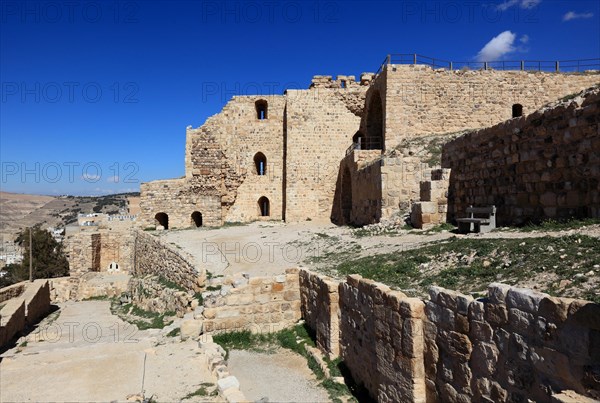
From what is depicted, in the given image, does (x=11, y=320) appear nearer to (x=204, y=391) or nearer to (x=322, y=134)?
(x=204, y=391)

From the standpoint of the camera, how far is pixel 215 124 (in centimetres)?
2458

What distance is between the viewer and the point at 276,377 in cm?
622

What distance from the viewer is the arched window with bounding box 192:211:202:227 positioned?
78.5 feet

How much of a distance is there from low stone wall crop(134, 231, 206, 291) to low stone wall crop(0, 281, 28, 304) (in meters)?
4.45

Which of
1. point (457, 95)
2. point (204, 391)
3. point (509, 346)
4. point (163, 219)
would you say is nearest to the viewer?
point (509, 346)

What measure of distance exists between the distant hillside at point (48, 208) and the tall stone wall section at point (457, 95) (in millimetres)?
71205

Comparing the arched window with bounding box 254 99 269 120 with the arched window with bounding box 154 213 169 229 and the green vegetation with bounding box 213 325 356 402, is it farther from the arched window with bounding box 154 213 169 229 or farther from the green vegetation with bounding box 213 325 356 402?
the green vegetation with bounding box 213 325 356 402

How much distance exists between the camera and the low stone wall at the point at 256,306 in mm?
7707

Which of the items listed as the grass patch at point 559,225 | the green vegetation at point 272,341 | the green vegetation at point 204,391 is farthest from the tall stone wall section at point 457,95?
the green vegetation at point 204,391

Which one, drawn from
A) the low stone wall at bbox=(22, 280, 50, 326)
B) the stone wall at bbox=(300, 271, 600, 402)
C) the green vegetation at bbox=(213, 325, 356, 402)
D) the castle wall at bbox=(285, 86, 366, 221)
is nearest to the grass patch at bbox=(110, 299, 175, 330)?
the green vegetation at bbox=(213, 325, 356, 402)

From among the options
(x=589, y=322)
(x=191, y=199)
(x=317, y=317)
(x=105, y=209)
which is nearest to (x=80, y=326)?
(x=317, y=317)

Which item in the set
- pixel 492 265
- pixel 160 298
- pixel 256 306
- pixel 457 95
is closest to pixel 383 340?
pixel 492 265

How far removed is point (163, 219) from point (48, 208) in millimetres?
Result: 95185

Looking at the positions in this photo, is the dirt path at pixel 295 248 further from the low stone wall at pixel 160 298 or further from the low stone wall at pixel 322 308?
the low stone wall at pixel 322 308
